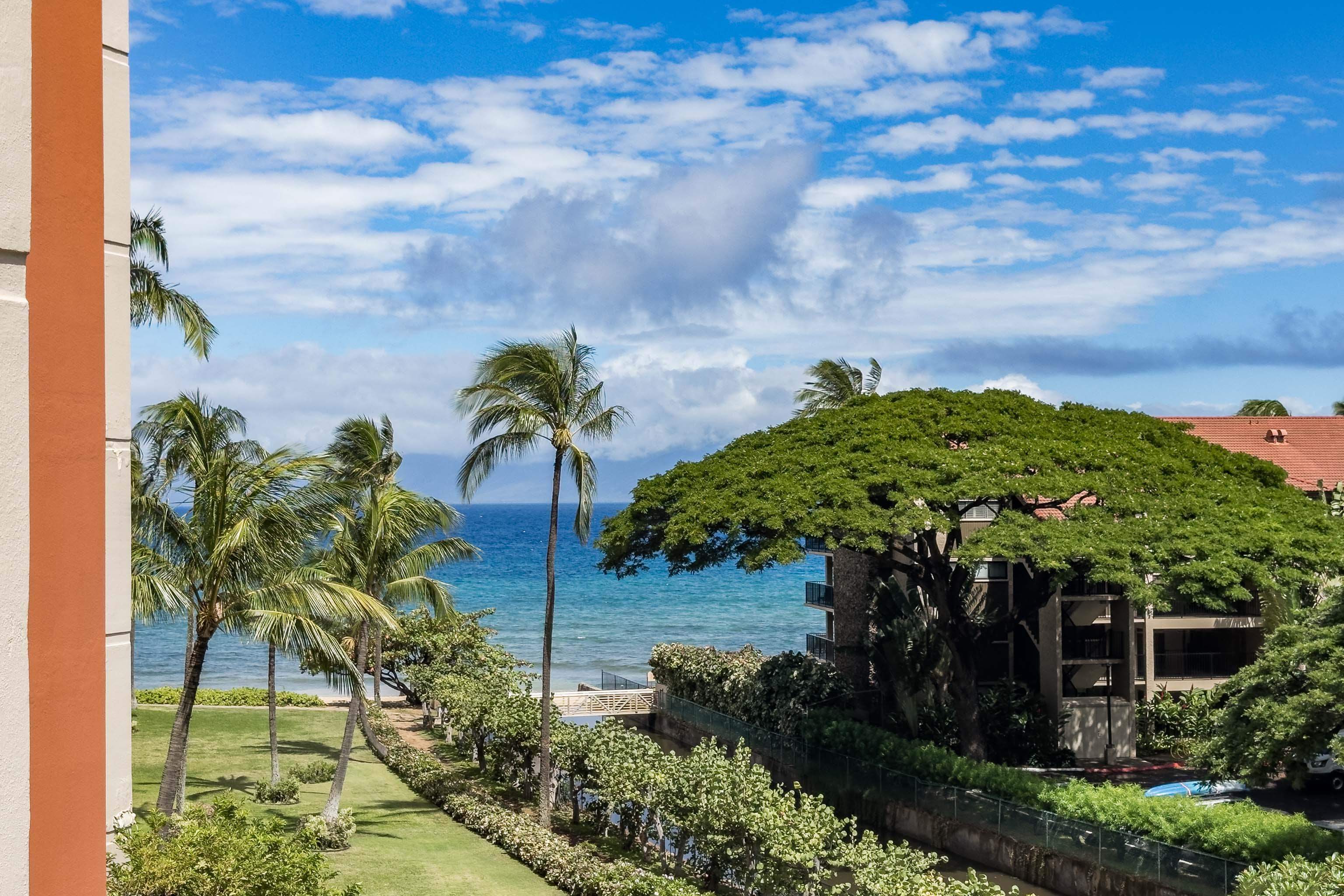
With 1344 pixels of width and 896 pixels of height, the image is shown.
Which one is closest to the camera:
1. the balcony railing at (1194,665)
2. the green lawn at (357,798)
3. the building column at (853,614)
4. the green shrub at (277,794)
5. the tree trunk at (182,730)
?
the tree trunk at (182,730)

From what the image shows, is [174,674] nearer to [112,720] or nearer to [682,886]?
[682,886]

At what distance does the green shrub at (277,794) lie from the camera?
28.8 meters

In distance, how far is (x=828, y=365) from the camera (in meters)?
46.4

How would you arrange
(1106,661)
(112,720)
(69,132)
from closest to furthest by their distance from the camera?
(69,132), (112,720), (1106,661)

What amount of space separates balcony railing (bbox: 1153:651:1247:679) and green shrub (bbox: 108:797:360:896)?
31542 mm

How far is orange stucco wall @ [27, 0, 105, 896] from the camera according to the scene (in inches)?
208

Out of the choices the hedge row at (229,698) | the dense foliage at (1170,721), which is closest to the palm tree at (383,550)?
the hedge row at (229,698)

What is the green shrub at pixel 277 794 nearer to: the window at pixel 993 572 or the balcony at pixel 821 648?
the balcony at pixel 821 648

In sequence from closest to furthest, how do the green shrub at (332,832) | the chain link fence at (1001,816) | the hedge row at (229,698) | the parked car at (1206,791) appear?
the chain link fence at (1001,816)
the green shrub at (332,832)
the parked car at (1206,791)
the hedge row at (229,698)

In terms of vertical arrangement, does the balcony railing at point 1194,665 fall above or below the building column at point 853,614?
below

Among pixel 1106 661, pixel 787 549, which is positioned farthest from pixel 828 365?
pixel 787 549

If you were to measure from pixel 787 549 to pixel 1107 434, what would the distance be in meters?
9.85

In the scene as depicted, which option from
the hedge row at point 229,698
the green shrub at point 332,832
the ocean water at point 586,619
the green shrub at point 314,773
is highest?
the green shrub at point 332,832

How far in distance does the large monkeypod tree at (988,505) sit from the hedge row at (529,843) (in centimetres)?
719
